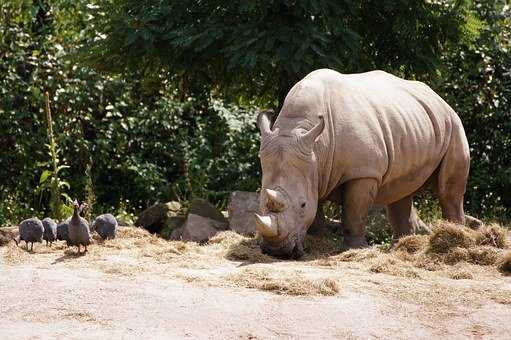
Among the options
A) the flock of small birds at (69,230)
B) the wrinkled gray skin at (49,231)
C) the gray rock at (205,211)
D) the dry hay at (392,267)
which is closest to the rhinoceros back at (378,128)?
the dry hay at (392,267)

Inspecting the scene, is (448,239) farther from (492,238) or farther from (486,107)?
(486,107)

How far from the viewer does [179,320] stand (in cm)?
690

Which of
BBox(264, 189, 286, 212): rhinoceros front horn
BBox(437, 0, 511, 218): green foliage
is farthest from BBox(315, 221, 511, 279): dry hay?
BBox(437, 0, 511, 218): green foliage

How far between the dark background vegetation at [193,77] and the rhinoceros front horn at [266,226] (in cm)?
240

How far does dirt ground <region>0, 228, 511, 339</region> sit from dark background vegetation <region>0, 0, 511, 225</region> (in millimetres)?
3021

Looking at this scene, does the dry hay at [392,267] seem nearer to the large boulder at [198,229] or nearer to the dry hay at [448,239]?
the dry hay at [448,239]

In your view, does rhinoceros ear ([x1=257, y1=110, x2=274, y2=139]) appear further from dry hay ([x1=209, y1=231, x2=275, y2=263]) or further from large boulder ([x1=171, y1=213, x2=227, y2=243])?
large boulder ([x1=171, y1=213, x2=227, y2=243])

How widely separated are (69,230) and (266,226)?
1772 mm

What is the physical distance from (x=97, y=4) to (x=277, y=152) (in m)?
4.11

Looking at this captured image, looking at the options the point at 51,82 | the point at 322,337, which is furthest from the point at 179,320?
the point at 51,82

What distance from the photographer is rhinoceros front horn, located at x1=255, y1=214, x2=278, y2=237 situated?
9.04 m

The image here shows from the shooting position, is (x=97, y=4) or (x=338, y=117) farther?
(x=97, y=4)

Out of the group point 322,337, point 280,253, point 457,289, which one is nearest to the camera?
point 322,337

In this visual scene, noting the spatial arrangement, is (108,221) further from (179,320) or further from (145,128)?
(145,128)
